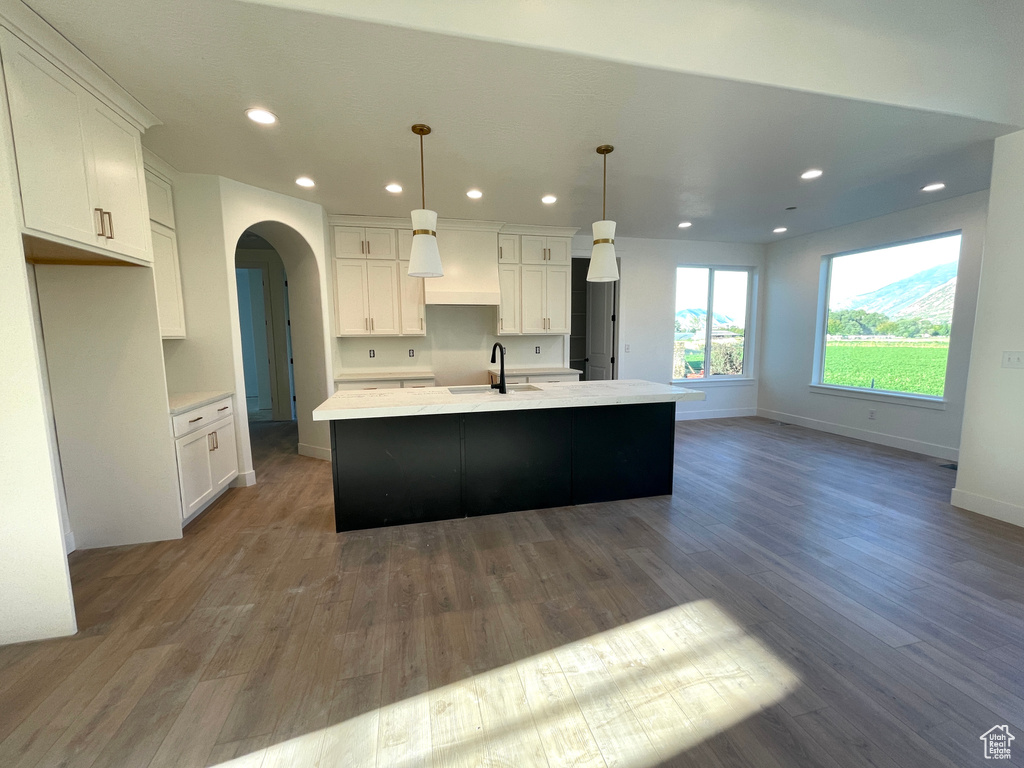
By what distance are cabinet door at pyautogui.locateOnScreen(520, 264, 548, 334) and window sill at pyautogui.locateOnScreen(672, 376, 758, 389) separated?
243 cm

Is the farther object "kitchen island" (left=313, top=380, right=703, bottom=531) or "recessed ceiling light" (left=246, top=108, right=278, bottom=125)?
"kitchen island" (left=313, top=380, right=703, bottom=531)

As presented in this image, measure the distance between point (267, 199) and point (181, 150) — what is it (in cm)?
84

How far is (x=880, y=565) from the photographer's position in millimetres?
2332

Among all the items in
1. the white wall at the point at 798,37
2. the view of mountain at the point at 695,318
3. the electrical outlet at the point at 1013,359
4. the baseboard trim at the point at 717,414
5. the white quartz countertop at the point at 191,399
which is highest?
the white wall at the point at 798,37

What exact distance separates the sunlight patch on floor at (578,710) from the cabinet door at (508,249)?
420 cm

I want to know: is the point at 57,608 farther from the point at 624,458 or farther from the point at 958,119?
the point at 958,119

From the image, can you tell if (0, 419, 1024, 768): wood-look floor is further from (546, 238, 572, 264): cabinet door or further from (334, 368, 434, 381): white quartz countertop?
(546, 238, 572, 264): cabinet door

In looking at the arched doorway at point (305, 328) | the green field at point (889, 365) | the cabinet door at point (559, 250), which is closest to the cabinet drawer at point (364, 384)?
the arched doorway at point (305, 328)

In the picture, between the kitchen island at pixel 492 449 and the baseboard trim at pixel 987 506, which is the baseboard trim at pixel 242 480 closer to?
the kitchen island at pixel 492 449

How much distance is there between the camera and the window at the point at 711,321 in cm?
624

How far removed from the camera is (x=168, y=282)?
3.13m

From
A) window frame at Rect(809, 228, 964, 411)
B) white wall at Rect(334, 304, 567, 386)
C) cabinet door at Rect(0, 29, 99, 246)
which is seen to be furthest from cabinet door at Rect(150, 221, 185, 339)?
window frame at Rect(809, 228, 964, 411)

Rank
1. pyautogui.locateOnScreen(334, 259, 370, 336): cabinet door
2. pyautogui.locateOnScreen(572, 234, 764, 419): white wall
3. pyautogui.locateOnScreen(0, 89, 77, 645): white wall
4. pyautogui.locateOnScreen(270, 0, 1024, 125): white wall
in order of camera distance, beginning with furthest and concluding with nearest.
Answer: pyautogui.locateOnScreen(572, 234, 764, 419): white wall → pyautogui.locateOnScreen(334, 259, 370, 336): cabinet door → pyautogui.locateOnScreen(270, 0, 1024, 125): white wall → pyautogui.locateOnScreen(0, 89, 77, 645): white wall

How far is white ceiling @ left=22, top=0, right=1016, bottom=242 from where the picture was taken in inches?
71.2
